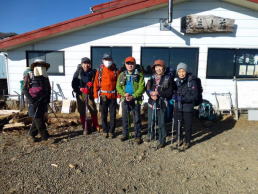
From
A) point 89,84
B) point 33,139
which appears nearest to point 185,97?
point 89,84

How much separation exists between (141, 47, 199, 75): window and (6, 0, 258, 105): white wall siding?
0.16 metres

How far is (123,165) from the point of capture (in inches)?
148

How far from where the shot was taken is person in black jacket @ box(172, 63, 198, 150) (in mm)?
4199

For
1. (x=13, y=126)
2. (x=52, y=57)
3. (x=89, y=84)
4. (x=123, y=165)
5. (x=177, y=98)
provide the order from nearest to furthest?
1. (x=123, y=165)
2. (x=177, y=98)
3. (x=89, y=84)
4. (x=13, y=126)
5. (x=52, y=57)

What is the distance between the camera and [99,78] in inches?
188

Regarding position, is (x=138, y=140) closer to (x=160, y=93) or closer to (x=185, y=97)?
(x=160, y=93)

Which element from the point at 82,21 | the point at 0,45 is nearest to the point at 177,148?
the point at 82,21

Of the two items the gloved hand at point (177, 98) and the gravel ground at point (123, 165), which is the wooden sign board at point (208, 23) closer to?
the gloved hand at point (177, 98)

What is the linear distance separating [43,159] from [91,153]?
3.16 ft

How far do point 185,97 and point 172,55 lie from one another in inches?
138

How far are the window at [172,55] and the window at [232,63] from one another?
559 millimetres

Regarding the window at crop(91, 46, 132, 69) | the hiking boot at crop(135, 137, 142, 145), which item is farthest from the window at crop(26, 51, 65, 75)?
the hiking boot at crop(135, 137, 142, 145)

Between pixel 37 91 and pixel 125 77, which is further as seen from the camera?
pixel 125 77

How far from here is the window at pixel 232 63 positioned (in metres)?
7.32
